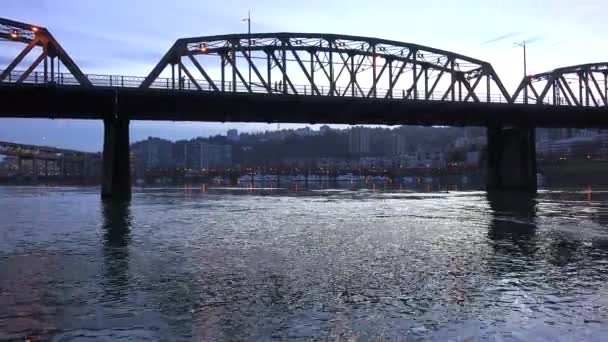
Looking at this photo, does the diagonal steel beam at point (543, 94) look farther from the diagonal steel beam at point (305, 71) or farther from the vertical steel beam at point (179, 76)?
the vertical steel beam at point (179, 76)

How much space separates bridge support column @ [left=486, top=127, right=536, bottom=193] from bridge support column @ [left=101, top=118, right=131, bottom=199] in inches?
2299

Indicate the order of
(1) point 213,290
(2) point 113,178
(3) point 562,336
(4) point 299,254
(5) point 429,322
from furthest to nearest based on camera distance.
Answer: (2) point 113,178 < (4) point 299,254 < (1) point 213,290 < (5) point 429,322 < (3) point 562,336

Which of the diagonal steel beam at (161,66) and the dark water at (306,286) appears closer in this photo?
the dark water at (306,286)

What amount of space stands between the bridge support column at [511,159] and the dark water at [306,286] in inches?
2769

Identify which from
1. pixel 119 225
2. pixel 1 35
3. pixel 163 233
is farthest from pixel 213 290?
pixel 1 35

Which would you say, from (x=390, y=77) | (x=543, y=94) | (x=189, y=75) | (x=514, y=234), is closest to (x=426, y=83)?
(x=390, y=77)

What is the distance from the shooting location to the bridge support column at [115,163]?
68.4 meters

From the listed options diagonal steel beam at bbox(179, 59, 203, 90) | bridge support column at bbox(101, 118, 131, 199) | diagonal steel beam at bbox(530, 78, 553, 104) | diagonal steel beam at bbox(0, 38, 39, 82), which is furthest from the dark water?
diagonal steel beam at bbox(530, 78, 553, 104)

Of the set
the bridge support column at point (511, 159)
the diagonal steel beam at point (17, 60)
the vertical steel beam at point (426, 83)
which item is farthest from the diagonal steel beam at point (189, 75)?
the bridge support column at point (511, 159)

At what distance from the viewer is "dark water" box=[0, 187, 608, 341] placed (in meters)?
9.95

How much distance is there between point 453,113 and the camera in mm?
91562

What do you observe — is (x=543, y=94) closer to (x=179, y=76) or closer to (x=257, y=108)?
(x=257, y=108)

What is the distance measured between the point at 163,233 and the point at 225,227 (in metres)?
3.94

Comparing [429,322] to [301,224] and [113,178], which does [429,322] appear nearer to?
[301,224]
